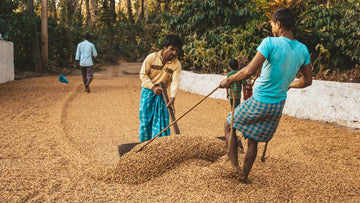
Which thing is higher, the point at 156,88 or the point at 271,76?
the point at 271,76

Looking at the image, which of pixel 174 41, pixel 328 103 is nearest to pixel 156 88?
pixel 174 41

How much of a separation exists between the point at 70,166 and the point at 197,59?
662cm

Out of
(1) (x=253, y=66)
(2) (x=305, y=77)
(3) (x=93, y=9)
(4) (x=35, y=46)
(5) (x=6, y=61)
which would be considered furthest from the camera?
(3) (x=93, y=9)

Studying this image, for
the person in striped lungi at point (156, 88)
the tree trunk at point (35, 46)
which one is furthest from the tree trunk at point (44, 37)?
the person in striped lungi at point (156, 88)

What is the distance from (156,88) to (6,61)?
8.28m

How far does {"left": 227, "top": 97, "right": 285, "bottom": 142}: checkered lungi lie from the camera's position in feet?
7.44

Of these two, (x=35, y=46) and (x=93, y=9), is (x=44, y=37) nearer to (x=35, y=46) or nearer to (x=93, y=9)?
(x=35, y=46)

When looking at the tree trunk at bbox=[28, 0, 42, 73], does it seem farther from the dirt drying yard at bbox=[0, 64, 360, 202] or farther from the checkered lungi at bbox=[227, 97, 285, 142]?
the checkered lungi at bbox=[227, 97, 285, 142]

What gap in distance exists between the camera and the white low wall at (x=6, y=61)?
906 centimetres

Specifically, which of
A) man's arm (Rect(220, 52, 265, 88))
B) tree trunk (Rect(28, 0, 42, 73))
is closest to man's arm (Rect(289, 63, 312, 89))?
man's arm (Rect(220, 52, 265, 88))

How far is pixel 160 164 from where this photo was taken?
2738mm

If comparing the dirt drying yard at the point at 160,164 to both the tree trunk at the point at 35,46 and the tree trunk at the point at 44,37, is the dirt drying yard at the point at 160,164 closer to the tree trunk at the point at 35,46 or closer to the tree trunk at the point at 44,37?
the tree trunk at the point at 35,46

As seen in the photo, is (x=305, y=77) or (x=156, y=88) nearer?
(x=305, y=77)

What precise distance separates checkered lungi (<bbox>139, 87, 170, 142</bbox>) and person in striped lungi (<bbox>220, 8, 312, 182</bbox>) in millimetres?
1276
